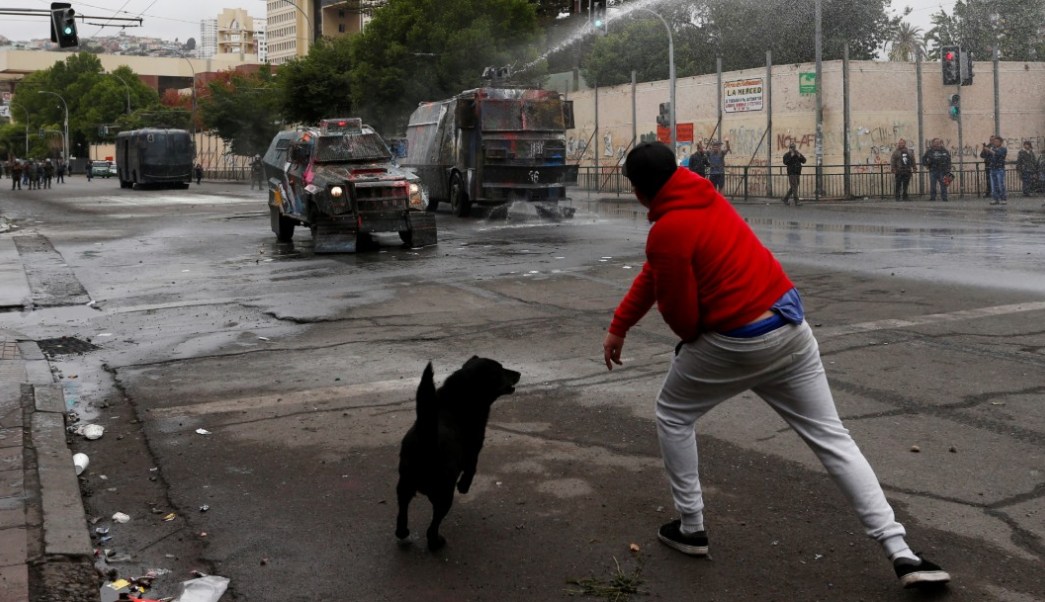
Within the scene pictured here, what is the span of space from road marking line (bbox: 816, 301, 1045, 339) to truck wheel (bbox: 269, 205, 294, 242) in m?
12.4

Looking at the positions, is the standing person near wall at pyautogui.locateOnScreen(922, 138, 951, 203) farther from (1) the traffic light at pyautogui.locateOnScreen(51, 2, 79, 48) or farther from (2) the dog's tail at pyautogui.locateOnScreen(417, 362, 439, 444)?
(2) the dog's tail at pyautogui.locateOnScreen(417, 362, 439, 444)

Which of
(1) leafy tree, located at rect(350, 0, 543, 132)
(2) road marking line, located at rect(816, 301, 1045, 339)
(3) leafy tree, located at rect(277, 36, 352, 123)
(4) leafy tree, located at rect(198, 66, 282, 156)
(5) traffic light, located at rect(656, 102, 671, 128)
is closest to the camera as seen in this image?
(2) road marking line, located at rect(816, 301, 1045, 339)

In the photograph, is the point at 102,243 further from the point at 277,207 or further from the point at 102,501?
the point at 102,501

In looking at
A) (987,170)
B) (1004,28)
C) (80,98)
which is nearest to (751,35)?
(1004,28)

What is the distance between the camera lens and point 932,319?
375 inches

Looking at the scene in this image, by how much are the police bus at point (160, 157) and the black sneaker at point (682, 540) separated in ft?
172

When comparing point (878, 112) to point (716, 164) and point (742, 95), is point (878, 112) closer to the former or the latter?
point (742, 95)

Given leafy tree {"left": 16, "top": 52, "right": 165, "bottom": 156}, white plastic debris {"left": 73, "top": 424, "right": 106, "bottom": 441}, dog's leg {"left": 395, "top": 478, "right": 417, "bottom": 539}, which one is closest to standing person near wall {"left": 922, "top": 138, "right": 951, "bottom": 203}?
white plastic debris {"left": 73, "top": 424, "right": 106, "bottom": 441}

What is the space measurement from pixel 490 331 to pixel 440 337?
49 centimetres

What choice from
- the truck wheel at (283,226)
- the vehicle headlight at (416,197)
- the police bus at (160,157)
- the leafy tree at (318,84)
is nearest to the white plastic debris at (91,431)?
the vehicle headlight at (416,197)

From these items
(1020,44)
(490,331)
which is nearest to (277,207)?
(490,331)

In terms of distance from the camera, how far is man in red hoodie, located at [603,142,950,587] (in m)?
3.92

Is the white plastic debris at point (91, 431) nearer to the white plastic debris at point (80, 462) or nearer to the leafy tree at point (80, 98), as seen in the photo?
the white plastic debris at point (80, 462)

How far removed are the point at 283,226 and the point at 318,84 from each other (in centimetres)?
3626
